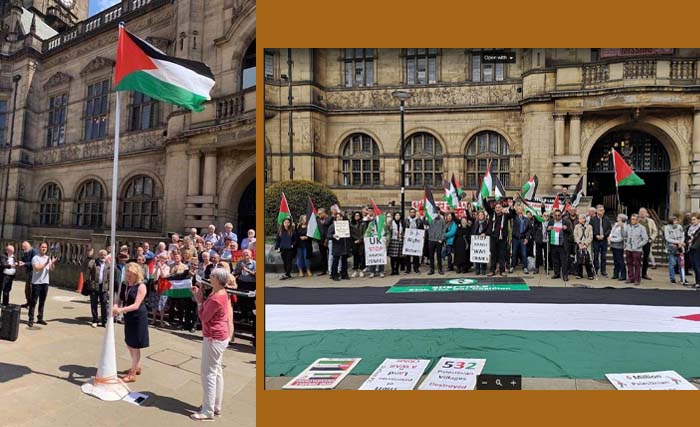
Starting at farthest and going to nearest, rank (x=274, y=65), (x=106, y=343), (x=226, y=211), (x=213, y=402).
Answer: (x=226, y=211) → (x=274, y=65) → (x=106, y=343) → (x=213, y=402)

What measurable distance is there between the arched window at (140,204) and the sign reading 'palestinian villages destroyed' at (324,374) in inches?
58.1

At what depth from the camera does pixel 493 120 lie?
99.5 inches

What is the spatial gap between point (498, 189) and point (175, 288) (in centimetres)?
225

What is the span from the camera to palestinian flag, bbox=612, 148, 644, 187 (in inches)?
102

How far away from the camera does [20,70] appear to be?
9.28 feet

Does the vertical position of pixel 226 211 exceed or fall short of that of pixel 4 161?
it falls short

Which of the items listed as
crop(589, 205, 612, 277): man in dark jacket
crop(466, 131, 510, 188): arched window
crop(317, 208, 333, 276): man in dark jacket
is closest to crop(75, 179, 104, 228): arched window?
crop(317, 208, 333, 276): man in dark jacket

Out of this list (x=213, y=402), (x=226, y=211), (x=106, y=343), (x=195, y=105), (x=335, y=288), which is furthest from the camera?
(x=226, y=211)

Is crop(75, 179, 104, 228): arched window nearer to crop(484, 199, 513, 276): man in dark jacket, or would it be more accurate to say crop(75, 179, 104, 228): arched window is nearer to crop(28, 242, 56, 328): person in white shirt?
crop(28, 242, 56, 328): person in white shirt

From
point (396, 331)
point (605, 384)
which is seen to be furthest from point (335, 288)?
point (605, 384)

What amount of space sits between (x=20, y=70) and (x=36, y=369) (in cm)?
→ 210

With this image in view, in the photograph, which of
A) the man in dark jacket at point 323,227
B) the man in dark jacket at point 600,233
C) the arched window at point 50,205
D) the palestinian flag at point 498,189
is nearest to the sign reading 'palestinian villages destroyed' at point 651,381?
the man in dark jacket at point 600,233

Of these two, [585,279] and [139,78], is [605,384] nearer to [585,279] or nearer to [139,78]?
[585,279]

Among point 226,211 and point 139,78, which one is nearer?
point 139,78
